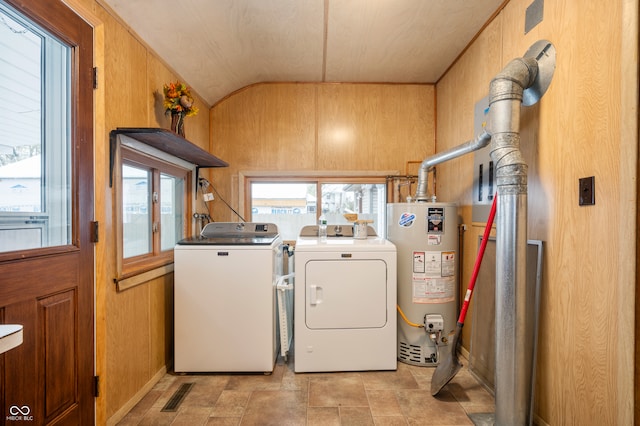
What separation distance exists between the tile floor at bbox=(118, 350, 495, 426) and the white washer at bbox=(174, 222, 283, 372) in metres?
0.15

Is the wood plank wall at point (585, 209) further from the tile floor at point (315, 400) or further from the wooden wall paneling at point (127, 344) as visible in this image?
the wooden wall paneling at point (127, 344)

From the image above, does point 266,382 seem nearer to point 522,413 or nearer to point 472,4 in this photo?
point 522,413

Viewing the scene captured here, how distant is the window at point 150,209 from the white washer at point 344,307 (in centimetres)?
115

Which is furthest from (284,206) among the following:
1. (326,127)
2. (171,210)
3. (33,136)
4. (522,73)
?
(522,73)

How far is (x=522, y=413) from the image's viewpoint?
162 cm

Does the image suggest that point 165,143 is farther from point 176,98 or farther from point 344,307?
point 344,307

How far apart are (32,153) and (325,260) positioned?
1.80 m

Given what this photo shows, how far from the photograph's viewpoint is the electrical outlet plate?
4.57ft

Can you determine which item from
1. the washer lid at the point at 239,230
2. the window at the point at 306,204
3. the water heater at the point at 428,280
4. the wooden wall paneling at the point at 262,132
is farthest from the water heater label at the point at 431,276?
the wooden wall paneling at the point at 262,132

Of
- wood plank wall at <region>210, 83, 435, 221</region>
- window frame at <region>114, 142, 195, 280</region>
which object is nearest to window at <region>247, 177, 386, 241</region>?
wood plank wall at <region>210, 83, 435, 221</region>

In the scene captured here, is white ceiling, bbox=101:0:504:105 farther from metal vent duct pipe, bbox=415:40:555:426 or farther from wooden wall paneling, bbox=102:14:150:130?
metal vent duct pipe, bbox=415:40:555:426

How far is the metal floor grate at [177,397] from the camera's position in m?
1.99

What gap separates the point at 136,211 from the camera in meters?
2.23

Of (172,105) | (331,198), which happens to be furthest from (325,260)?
(172,105)
